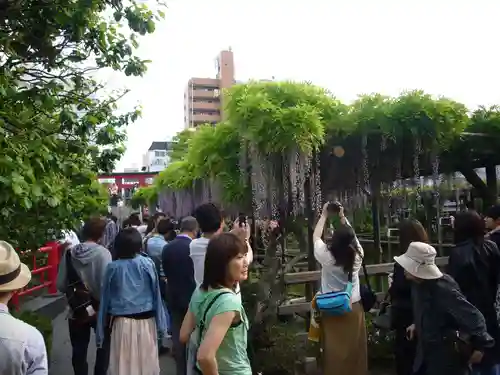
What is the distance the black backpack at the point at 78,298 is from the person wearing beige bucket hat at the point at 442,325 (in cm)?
269

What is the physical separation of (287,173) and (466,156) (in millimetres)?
2655

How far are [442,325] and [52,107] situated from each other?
10.1 ft

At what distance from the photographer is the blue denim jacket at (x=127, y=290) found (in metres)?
3.65

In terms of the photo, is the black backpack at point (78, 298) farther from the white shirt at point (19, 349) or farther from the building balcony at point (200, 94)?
the building balcony at point (200, 94)

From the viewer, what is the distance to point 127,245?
12.3 feet

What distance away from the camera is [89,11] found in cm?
362

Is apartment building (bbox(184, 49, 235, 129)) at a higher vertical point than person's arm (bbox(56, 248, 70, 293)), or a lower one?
higher

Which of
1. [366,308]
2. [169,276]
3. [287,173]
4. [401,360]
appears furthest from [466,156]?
[169,276]

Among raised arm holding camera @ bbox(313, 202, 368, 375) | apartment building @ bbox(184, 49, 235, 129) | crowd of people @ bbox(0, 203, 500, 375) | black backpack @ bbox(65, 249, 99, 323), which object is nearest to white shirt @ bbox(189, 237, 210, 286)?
crowd of people @ bbox(0, 203, 500, 375)

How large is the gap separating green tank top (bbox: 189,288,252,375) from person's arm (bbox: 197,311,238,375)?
5 centimetres

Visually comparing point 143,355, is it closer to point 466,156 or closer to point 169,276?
point 169,276

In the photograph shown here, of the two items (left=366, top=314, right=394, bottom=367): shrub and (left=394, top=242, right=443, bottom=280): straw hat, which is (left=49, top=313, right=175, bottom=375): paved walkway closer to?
(left=366, top=314, right=394, bottom=367): shrub

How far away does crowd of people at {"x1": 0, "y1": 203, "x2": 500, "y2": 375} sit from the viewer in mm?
2135

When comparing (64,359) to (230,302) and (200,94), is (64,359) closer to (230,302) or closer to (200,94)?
(230,302)
